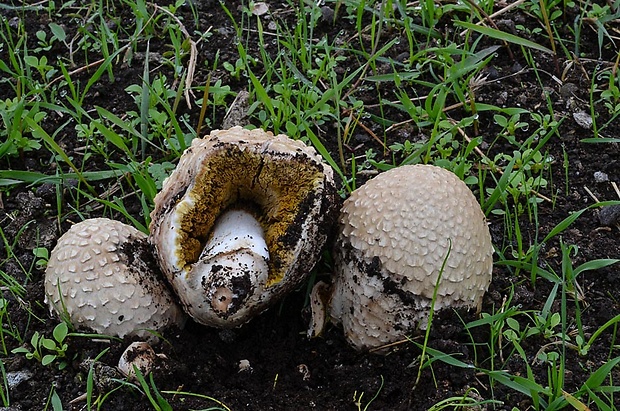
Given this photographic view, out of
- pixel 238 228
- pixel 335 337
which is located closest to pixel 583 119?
pixel 335 337

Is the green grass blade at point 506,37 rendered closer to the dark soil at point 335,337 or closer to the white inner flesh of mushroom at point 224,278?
the dark soil at point 335,337

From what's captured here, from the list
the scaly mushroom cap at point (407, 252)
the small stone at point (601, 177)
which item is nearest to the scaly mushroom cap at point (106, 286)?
the scaly mushroom cap at point (407, 252)

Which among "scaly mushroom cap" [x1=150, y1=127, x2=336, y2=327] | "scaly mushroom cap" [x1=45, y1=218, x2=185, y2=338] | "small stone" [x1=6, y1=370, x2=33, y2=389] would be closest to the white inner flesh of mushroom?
"scaly mushroom cap" [x1=150, y1=127, x2=336, y2=327]

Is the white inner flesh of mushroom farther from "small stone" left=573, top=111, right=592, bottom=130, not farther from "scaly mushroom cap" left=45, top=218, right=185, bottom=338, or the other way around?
"small stone" left=573, top=111, right=592, bottom=130

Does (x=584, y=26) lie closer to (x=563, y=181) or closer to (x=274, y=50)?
(x=563, y=181)

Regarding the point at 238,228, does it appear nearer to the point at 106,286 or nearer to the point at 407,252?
the point at 106,286

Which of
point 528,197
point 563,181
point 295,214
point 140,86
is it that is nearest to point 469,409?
point 295,214
